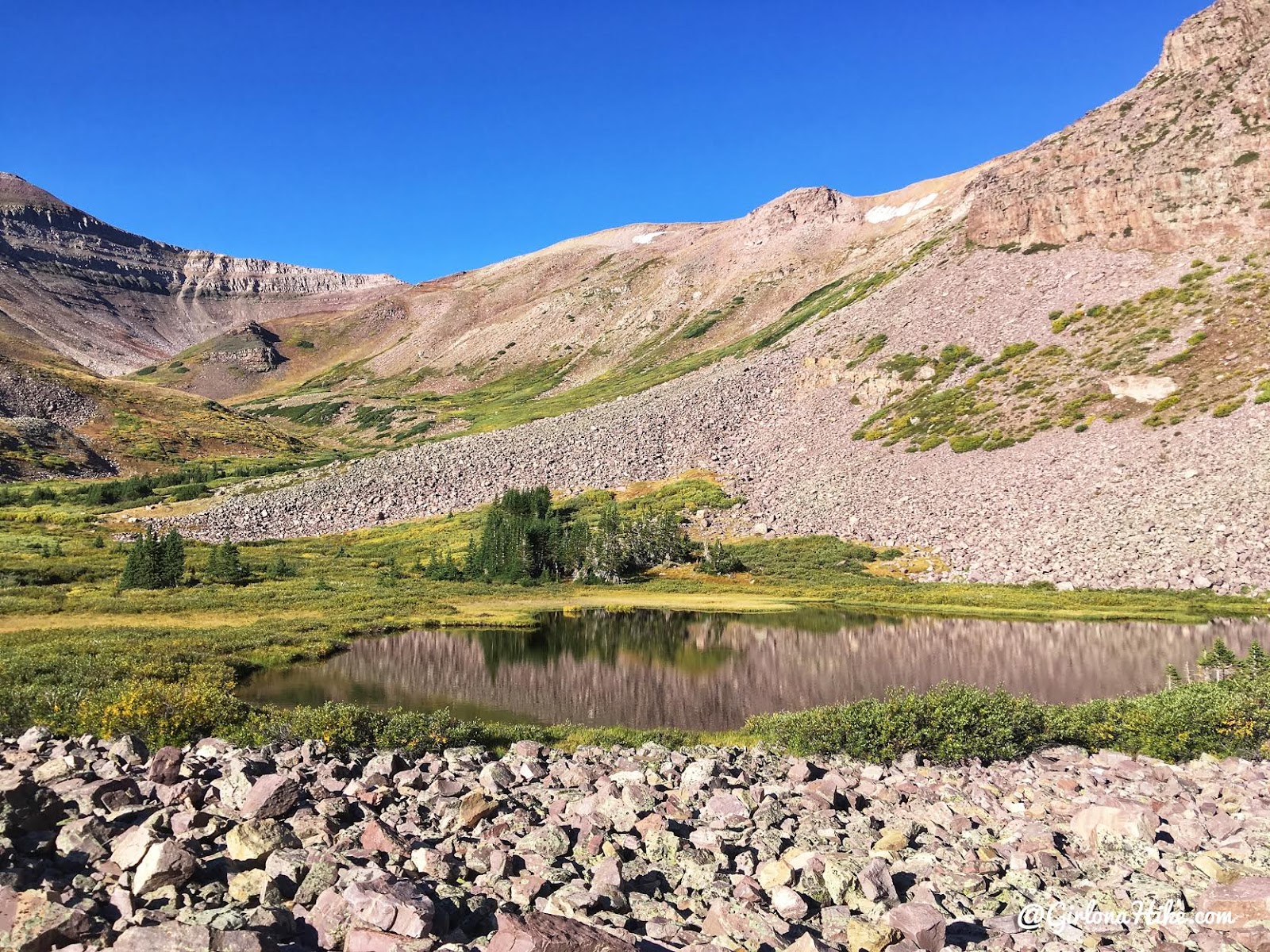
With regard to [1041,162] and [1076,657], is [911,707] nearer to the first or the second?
[1076,657]

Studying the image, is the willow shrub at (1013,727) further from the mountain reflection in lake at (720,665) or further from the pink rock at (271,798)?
the pink rock at (271,798)

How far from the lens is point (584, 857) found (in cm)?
1244

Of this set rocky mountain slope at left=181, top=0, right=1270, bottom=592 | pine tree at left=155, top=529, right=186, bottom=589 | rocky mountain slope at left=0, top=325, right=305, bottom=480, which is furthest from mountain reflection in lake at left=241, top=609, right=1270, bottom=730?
rocky mountain slope at left=0, top=325, right=305, bottom=480

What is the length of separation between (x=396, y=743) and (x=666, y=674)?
2038cm

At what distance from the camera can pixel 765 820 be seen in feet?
48.8

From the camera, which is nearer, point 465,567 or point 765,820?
point 765,820

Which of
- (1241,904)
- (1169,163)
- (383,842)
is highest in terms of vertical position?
(1169,163)

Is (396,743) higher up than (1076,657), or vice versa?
(396,743)

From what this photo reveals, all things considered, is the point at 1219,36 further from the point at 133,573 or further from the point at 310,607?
the point at 133,573

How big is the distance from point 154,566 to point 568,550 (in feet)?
128

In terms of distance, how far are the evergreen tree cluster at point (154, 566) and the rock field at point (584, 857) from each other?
5663 centimetres

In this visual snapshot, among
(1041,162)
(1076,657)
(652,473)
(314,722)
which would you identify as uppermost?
(1041,162)

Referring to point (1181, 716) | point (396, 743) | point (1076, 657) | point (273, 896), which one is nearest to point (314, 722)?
point (396, 743)

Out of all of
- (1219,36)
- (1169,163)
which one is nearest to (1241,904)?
(1169,163)
